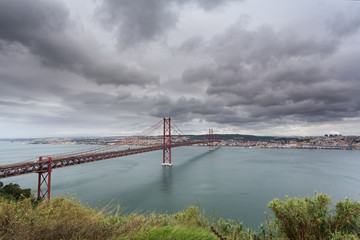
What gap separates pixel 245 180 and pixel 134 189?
16161 millimetres

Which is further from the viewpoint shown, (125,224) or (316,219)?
(316,219)

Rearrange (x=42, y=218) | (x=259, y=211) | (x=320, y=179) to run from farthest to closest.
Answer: (x=320, y=179), (x=259, y=211), (x=42, y=218)

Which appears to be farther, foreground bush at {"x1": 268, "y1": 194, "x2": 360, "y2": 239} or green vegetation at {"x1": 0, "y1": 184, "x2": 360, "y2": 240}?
foreground bush at {"x1": 268, "y1": 194, "x2": 360, "y2": 239}

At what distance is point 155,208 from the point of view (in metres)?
14.4

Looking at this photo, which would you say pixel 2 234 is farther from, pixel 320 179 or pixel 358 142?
pixel 358 142

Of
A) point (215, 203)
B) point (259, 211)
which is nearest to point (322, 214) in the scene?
point (259, 211)

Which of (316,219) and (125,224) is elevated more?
(125,224)

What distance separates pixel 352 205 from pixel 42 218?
23.1ft

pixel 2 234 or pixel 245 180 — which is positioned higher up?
pixel 2 234

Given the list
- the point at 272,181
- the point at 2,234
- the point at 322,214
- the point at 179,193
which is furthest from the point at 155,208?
the point at 272,181

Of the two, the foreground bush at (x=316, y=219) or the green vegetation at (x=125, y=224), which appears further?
the foreground bush at (x=316, y=219)

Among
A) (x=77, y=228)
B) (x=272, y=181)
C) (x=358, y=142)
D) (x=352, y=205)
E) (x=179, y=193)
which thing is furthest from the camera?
(x=358, y=142)

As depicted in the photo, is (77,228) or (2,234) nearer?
(2,234)

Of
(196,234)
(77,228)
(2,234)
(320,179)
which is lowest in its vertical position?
(320,179)
